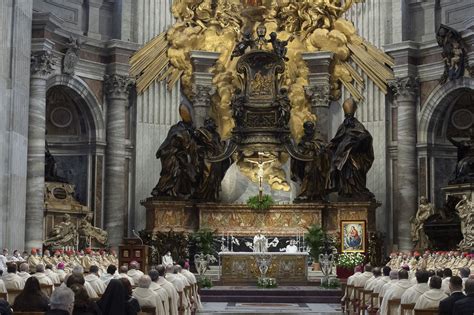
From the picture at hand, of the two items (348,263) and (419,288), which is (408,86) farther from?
(419,288)

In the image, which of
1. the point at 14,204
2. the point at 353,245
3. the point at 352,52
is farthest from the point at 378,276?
the point at 352,52

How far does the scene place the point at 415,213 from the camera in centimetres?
2322

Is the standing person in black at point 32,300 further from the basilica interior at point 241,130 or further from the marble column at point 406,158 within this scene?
the marble column at point 406,158

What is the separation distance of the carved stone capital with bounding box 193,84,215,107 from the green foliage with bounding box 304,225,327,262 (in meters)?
5.34

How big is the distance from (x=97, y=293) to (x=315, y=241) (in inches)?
433

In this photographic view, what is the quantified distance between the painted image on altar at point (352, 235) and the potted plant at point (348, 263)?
728mm

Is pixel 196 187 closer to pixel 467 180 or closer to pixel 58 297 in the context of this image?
pixel 467 180

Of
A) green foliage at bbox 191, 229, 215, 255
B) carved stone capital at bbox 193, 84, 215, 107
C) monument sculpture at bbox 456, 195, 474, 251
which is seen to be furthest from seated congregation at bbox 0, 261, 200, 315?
carved stone capital at bbox 193, 84, 215, 107

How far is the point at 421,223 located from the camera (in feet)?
73.4

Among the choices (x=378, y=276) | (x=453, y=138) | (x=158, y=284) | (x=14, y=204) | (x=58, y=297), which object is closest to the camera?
(x=58, y=297)

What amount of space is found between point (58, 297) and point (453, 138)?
1725 cm

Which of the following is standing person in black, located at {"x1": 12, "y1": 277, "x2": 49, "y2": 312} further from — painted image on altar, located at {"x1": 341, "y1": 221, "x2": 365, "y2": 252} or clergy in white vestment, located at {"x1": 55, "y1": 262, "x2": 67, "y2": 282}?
painted image on altar, located at {"x1": 341, "y1": 221, "x2": 365, "y2": 252}

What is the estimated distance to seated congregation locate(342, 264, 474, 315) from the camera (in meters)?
8.05

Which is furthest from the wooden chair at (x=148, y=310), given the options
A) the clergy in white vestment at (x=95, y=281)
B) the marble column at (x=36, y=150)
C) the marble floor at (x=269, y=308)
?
the marble column at (x=36, y=150)
